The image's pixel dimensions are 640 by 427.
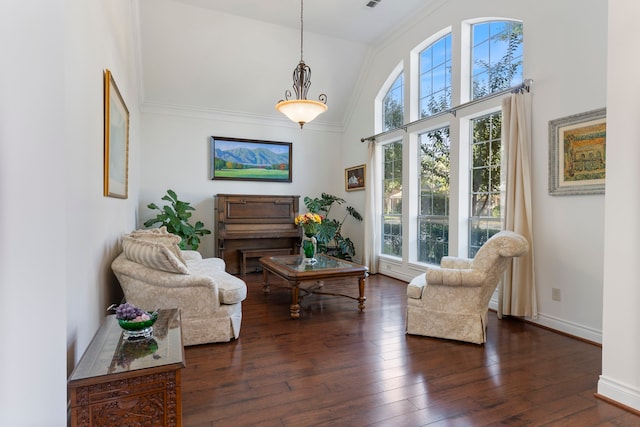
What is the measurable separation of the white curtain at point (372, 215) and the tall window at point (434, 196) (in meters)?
0.95

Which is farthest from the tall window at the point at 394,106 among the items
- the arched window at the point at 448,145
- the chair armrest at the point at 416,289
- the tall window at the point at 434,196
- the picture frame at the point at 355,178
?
the chair armrest at the point at 416,289

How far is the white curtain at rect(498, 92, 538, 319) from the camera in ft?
11.4

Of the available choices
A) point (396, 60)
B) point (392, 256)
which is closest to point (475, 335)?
point (392, 256)

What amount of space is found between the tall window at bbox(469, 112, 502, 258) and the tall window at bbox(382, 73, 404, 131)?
66.0 inches

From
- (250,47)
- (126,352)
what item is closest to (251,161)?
(250,47)

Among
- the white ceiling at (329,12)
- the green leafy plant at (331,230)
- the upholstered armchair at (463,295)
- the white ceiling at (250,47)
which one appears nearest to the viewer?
the upholstered armchair at (463,295)

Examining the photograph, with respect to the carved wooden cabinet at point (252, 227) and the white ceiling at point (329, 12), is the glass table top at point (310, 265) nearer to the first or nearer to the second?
the carved wooden cabinet at point (252, 227)

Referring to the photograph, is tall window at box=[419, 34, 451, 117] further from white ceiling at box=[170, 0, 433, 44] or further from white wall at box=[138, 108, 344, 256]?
white wall at box=[138, 108, 344, 256]

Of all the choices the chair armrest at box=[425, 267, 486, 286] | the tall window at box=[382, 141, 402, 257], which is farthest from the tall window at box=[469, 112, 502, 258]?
the tall window at box=[382, 141, 402, 257]

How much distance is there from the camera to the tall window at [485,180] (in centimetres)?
407

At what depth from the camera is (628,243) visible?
2045 millimetres

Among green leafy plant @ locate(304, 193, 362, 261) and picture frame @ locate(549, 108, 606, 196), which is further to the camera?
green leafy plant @ locate(304, 193, 362, 261)

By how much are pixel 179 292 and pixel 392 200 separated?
4094mm

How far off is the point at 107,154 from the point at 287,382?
7.26 feet
